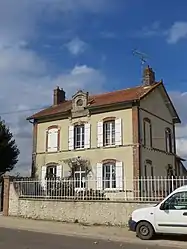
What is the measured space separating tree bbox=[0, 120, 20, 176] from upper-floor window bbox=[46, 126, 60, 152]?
136 inches

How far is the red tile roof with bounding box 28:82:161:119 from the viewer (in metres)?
25.2

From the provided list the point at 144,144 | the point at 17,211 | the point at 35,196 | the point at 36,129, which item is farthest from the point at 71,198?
the point at 36,129

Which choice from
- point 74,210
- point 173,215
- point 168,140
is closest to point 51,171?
point 168,140

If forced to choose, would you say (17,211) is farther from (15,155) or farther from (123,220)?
(15,155)

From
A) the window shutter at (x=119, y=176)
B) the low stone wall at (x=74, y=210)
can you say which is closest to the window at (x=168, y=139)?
the window shutter at (x=119, y=176)

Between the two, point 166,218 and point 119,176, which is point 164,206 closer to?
point 166,218

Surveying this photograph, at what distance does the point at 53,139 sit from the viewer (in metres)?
27.8

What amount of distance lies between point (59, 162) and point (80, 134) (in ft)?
8.60

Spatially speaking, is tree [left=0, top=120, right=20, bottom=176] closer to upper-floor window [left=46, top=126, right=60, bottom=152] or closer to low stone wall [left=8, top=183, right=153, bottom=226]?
upper-floor window [left=46, top=126, right=60, bottom=152]

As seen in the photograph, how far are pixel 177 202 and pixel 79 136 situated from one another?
597 inches

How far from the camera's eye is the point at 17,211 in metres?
19.4

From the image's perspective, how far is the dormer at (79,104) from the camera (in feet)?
87.5

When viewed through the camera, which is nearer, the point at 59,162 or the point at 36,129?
the point at 59,162

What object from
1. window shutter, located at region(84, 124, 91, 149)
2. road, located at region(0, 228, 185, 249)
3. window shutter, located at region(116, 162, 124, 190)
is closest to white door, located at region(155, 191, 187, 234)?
road, located at region(0, 228, 185, 249)
